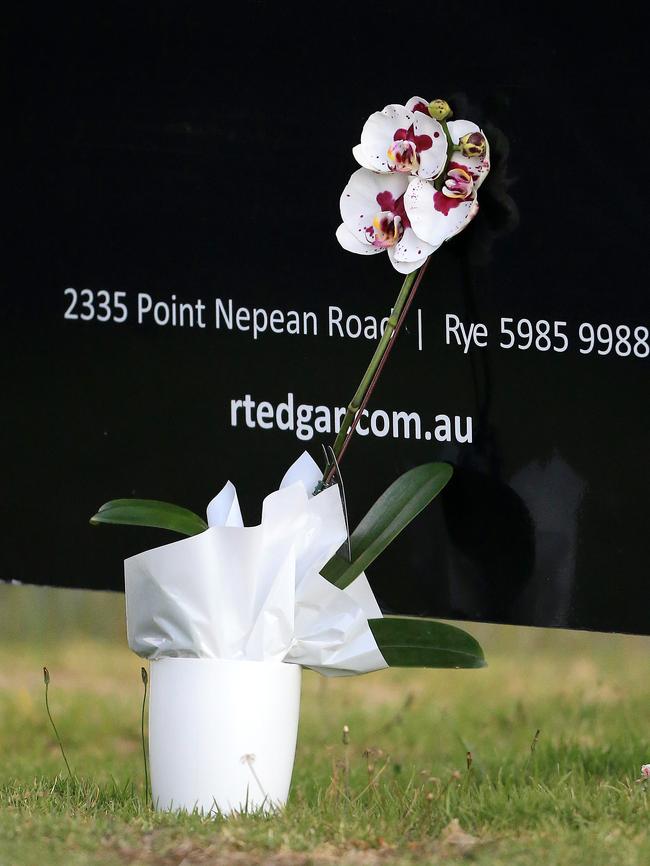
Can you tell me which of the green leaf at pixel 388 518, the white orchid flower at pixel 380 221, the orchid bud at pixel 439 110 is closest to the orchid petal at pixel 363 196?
the white orchid flower at pixel 380 221

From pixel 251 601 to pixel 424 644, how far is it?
0.85 ft

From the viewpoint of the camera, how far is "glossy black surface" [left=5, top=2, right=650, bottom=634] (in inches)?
73.4

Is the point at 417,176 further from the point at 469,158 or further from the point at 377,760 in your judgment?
the point at 377,760

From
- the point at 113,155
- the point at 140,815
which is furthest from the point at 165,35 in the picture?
the point at 140,815

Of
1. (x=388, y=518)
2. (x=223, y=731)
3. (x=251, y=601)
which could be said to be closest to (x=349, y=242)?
(x=388, y=518)

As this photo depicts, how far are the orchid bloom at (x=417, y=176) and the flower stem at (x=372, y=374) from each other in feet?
0.13

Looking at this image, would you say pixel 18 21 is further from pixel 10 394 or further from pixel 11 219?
pixel 10 394

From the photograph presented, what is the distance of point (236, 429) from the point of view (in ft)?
6.66

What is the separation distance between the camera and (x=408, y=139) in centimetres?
176

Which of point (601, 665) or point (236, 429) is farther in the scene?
point (601, 665)

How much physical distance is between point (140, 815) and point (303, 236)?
99 centimetres

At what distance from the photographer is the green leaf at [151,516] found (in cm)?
163

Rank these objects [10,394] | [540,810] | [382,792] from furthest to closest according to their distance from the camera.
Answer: [10,394] → [382,792] → [540,810]

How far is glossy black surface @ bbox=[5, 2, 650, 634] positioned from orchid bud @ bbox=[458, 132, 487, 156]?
4.1 inches
